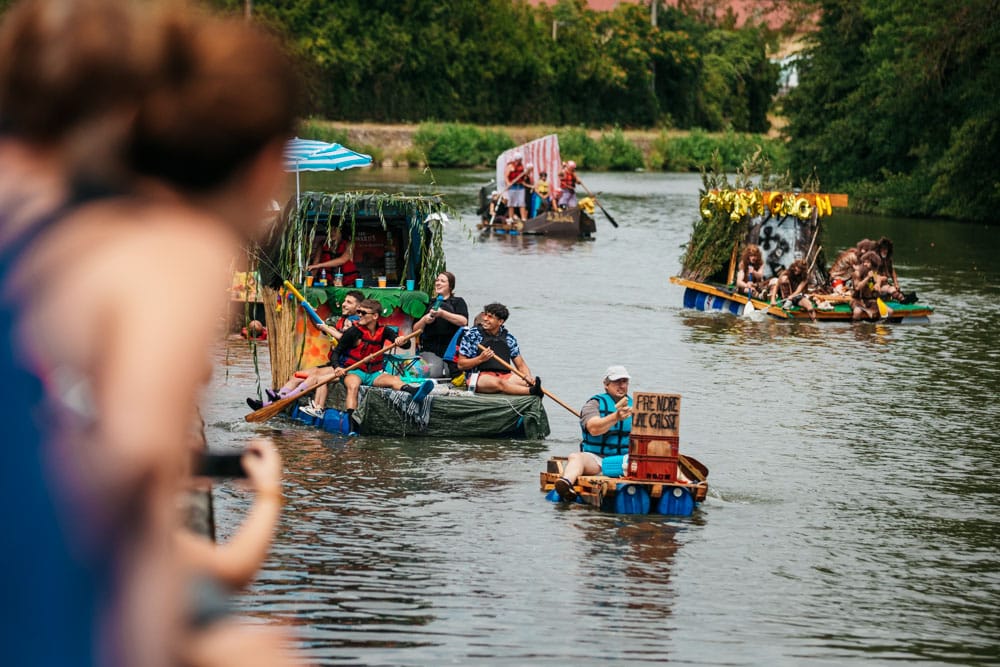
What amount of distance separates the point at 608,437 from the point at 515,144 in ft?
263

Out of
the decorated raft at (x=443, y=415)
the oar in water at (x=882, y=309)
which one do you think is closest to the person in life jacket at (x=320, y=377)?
the decorated raft at (x=443, y=415)

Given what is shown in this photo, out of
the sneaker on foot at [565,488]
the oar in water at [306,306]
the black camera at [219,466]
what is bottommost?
the sneaker on foot at [565,488]


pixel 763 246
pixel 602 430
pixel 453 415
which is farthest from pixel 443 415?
pixel 763 246

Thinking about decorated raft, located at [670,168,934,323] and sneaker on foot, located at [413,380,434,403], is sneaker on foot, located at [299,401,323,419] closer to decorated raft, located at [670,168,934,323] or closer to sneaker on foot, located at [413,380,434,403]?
sneaker on foot, located at [413,380,434,403]

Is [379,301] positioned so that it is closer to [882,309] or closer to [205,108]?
[882,309]

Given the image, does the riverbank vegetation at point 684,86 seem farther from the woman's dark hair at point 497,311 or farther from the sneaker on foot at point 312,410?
the sneaker on foot at point 312,410

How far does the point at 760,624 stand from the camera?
9352 millimetres

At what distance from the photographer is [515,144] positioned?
9188 centimetres

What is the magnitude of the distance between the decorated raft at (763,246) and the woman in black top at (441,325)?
10.1m

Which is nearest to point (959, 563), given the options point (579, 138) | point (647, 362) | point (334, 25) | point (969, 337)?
point (647, 362)

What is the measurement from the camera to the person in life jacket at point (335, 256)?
17.8 m

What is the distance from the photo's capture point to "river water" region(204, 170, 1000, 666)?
8984 mm

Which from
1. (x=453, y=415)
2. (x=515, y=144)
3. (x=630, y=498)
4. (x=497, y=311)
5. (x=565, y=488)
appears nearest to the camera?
(x=630, y=498)

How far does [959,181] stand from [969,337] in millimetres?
26158
